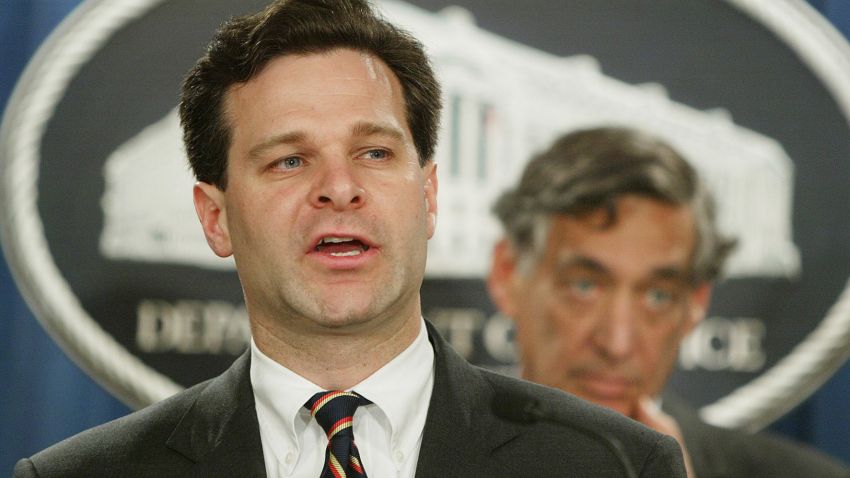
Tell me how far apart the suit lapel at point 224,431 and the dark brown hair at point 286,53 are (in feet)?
0.78

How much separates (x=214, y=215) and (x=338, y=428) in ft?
1.09

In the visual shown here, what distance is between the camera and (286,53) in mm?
1195

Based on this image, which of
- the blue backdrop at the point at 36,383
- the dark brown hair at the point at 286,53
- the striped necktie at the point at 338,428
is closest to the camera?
the striped necktie at the point at 338,428

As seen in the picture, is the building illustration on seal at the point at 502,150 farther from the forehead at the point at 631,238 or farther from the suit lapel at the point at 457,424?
the suit lapel at the point at 457,424

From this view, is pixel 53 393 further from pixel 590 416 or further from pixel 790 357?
pixel 790 357

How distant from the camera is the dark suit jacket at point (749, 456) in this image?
2.02 m

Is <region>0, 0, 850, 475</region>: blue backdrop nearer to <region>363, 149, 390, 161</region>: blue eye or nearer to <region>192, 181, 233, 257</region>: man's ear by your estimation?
<region>192, 181, 233, 257</region>: man's ear

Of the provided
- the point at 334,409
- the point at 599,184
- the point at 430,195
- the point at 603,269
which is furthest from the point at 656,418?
the point at 334,409

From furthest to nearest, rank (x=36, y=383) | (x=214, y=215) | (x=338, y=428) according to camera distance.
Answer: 1. (x=36, y=383)
2. (x=214, y=215)
3. (x=338, y=428)

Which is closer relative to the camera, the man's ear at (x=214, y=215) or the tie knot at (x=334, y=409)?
the tie knot at (x=334, y=409)

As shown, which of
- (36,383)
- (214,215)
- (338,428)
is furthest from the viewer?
(36,383)

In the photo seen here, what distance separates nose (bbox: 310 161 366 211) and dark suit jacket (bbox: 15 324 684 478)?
23 cm

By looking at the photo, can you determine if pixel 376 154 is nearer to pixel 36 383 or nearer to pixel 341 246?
pixel 341 246

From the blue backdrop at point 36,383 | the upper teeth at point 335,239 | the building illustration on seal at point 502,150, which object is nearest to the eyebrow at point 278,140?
the upper teeth at point 335,239
